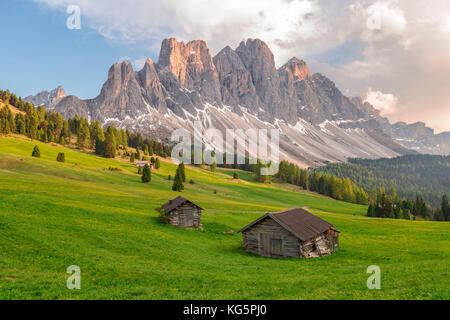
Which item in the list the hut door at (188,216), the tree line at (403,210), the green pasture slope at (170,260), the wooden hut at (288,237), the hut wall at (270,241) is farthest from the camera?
the tree line at (403,210)

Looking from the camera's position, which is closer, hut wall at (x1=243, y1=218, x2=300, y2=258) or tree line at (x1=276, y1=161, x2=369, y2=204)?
hut wall at (x1=243, y1=218, x2=300, y2=258)

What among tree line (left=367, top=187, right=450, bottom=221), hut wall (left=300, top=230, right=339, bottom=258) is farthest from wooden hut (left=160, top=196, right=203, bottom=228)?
tree line (left=367, top=187, right=450, bottom=221)

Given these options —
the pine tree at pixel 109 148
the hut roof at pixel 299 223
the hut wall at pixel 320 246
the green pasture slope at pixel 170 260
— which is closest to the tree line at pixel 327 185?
the pine tree at pixel 109 148

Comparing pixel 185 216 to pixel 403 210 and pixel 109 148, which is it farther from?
pixel 109 148

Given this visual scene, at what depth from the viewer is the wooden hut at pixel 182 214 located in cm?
4344

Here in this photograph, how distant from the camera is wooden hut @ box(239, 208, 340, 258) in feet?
107

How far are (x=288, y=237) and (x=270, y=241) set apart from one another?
2414mm

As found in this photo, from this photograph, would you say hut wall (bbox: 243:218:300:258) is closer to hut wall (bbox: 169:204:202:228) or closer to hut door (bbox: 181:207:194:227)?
hut wall (bbox: 169:204:202:228)

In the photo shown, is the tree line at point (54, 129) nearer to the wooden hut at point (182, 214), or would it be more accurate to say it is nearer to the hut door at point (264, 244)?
the wooden hut at point (182, 214)

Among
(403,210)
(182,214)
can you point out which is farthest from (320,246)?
(403,210)

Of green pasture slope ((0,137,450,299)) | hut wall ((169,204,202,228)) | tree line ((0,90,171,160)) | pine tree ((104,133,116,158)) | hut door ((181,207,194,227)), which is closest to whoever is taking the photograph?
green pasture slope ((0,137,450,299))
